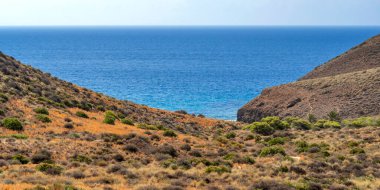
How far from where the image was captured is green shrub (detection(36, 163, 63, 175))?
19212 millimetres

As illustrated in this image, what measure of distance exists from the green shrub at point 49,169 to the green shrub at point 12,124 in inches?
371

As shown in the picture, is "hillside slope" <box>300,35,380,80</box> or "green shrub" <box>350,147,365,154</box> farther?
"hillside slope" <box>300,35,380,80</box>

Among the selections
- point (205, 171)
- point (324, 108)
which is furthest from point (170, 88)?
point (205, 171)

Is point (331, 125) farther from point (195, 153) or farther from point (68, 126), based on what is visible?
point (68, 126)

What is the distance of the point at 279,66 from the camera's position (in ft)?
513

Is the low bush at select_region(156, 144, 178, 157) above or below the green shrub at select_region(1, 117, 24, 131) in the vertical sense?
below

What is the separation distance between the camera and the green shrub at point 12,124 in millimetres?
28031

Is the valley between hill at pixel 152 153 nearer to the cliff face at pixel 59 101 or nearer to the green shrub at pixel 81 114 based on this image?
the green shrub at pixel 81 114

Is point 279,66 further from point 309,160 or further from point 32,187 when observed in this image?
point 32,187

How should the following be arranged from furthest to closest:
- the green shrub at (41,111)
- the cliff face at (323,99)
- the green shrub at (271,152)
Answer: the cliff face at (323,99) → the green shrub at (41,111) → the green shrub at (271,152)

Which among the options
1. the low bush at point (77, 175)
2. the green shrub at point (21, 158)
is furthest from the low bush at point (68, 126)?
the low bush at point (77, 175)

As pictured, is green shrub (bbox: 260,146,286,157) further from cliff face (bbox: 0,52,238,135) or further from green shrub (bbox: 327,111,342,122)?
green shrub (bbox: 327,111,342,122)

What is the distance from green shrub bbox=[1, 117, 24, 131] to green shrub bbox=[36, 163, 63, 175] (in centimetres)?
942

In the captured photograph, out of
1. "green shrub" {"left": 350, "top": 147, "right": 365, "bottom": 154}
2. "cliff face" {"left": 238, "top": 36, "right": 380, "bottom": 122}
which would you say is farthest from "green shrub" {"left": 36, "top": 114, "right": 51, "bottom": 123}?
"cliff face" {"left": 238, "top": 36, "right": 380, "bottom": 122}
